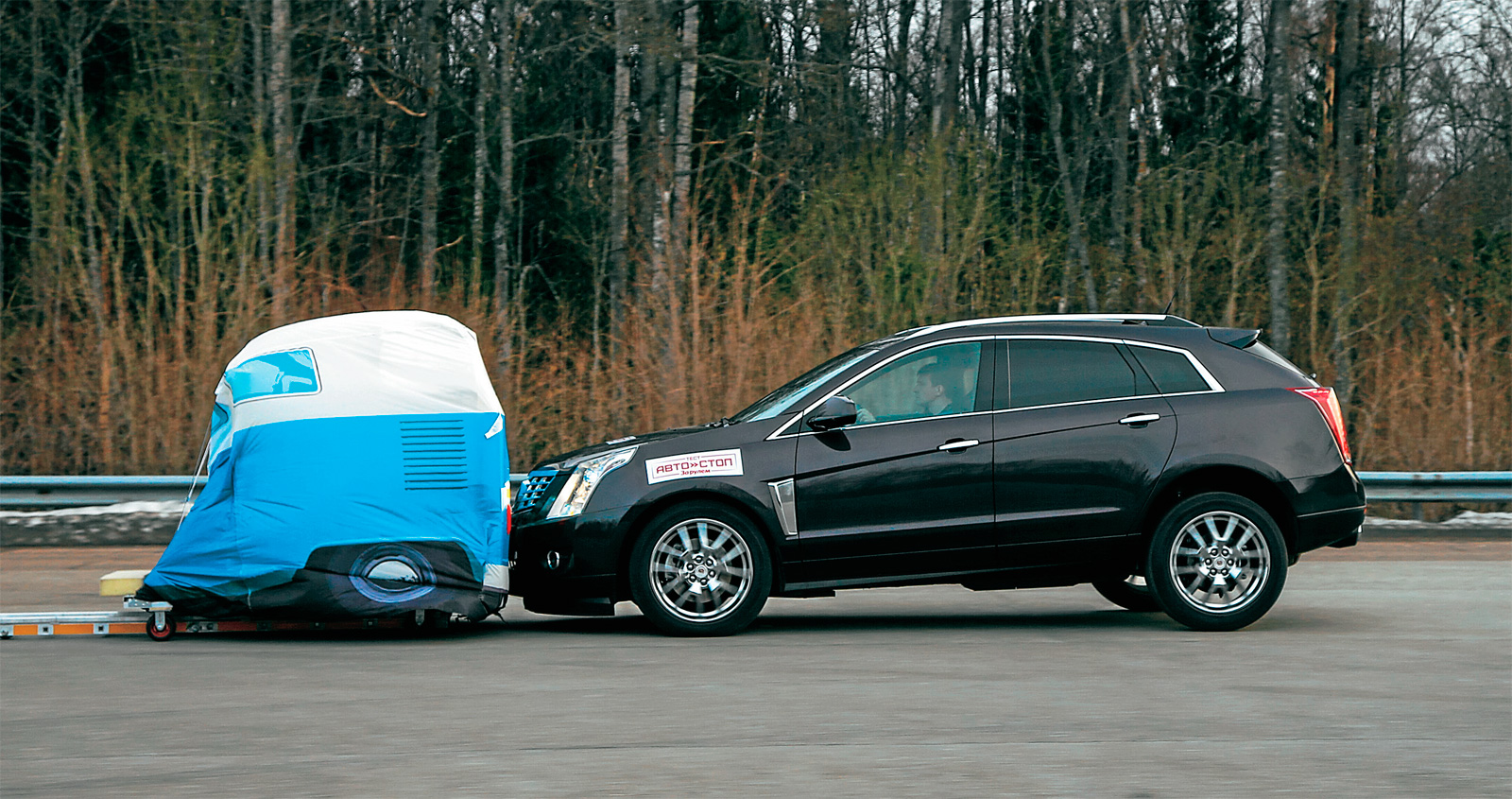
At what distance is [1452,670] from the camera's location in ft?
24.0

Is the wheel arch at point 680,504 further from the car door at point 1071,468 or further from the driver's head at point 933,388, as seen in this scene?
the car door at point 1071,468

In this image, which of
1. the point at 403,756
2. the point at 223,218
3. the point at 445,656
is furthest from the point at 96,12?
the point at 403,756

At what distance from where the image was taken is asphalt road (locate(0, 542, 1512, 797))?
5.24m

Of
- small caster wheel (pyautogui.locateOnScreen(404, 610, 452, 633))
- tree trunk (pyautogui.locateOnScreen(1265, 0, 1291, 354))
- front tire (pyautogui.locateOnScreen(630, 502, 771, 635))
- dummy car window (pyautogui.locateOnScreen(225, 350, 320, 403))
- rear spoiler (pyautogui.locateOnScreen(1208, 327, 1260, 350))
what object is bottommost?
small caster wheel (pyautogui.locateOnScreen(404, 610, 452, 633))

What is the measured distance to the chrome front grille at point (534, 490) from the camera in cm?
851

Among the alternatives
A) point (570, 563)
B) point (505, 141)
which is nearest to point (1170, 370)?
point (570, 563)

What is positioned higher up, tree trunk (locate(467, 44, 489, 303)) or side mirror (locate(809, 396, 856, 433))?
tree trunk (locate(467, 44, 489, 303))

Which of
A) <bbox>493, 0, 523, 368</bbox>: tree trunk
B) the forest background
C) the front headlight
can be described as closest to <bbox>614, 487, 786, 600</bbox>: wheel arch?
the front headlight

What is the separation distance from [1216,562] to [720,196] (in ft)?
73.6

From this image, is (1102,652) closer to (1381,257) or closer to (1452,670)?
(1452,670)

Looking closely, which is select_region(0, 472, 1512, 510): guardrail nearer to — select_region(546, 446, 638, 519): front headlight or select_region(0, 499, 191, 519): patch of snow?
select_region(0, 499, 191, 519): patch of snow

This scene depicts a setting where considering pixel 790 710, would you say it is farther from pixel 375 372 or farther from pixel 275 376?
pixel 275 376

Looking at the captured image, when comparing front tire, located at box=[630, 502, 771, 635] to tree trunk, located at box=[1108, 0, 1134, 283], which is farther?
tree trunk, located at box=[1108, 0, 1134, 283]

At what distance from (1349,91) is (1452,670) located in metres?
20.8
